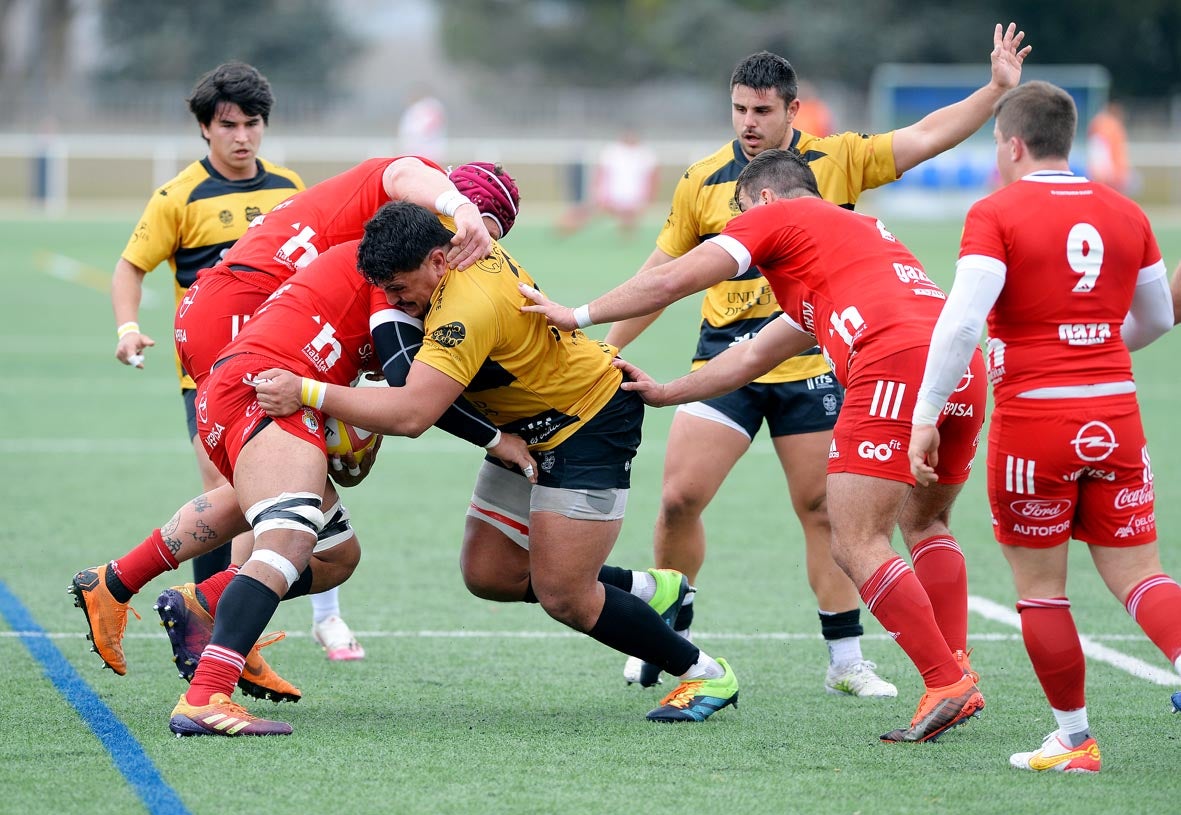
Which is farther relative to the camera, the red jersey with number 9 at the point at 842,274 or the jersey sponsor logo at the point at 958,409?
the jersey sponsor logo at the point at 958,409

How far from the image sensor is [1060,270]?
431 cm

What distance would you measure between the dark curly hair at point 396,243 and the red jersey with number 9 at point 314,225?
0.76m

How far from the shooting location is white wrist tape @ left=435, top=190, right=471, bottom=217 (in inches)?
199

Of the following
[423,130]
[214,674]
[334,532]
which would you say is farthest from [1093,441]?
[423,130]

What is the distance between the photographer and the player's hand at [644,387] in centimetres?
518

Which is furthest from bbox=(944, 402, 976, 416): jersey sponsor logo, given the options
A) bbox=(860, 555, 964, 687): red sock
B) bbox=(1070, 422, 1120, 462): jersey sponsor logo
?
bbox=(1070, 422, 1120, 462): jersey sponsor logo

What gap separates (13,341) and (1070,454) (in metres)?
13.8

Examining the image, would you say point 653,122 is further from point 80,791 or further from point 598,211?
point 80,791

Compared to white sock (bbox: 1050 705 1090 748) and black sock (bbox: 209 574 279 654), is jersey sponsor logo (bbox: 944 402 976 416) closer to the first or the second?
white sock (bbox: 1050 705 1090 748)

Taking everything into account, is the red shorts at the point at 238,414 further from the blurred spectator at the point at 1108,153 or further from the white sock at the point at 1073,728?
the blurred spectator at the point at 1108,153

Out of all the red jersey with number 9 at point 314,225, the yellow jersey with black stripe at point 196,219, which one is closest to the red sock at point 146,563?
the red jersey with number 9 at point 314,225

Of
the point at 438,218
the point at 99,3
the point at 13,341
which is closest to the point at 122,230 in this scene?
the point at 13,341

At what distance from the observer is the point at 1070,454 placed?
14.1 feet

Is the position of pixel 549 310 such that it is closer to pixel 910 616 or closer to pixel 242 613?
pixel 242 613
